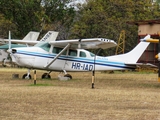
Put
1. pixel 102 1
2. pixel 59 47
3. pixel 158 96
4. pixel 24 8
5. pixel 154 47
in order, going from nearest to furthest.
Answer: pixel 158 96, pixel 59 47, pixel 154 47, pixel 24 8, pixel 102 1

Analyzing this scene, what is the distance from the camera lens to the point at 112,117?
1001cm

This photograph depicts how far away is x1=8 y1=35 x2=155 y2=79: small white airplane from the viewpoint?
79.7ft

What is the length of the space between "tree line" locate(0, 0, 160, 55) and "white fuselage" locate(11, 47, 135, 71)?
2115 centimetres

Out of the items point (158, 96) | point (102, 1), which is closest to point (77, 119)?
point (158, 96)

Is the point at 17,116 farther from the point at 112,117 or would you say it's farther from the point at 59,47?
the point at 59,47

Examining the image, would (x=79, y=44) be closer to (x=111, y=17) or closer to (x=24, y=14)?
(x=24, y=14)

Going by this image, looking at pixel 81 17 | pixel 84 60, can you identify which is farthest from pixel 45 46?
pixel 81 17

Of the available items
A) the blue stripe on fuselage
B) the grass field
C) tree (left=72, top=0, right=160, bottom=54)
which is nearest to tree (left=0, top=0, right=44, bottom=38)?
tree (left=72, top=0, right=160, bottom=54)

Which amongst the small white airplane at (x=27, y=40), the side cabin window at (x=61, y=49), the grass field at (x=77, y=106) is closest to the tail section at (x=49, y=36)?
the small white airplane at (x=27, y=40)

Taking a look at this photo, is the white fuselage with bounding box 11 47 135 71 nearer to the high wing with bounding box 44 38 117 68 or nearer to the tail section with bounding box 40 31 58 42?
the high wing with bounding box 44 38 117 68

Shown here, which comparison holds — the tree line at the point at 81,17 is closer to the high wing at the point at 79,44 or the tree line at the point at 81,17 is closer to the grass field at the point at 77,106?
the high wing at the point at 79,44

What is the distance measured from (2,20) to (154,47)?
2276 cm

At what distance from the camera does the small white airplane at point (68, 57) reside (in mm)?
24281

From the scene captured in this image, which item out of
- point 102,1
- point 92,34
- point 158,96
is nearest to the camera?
point 158,96
